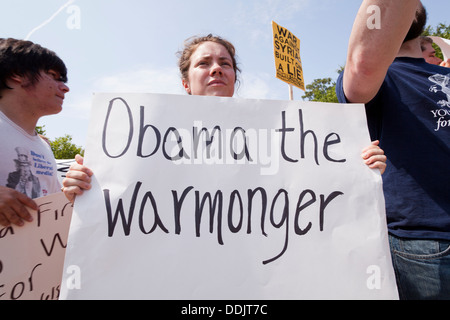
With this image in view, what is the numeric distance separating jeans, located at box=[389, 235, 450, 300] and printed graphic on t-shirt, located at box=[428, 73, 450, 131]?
0.47 metres

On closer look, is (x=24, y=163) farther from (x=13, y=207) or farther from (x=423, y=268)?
(x=423, y=268)

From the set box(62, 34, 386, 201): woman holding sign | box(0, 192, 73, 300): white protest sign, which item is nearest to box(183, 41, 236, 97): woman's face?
box(62, 34, 386, 201): woman holding sign

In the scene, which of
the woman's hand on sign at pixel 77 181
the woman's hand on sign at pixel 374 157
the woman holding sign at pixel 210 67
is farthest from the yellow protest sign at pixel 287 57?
the woman's hand on sign at pixel 77 181

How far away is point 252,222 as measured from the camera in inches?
38.4

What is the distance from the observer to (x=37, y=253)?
117 cm

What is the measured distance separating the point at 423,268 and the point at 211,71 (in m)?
1.42

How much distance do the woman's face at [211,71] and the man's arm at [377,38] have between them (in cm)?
81

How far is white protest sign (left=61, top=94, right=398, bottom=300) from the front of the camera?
926 mm

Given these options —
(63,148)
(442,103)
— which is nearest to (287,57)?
(442,103)
